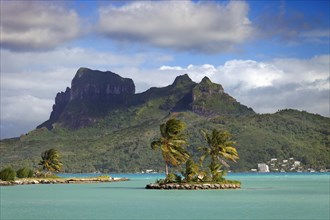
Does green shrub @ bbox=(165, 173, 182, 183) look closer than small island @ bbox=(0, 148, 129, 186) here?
Yes

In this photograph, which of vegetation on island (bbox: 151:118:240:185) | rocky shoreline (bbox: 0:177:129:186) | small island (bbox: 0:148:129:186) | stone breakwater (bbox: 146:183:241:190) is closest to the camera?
stone breakwater (bbox: 146:183:241:190)

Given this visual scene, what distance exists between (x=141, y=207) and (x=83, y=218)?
14.8 meters

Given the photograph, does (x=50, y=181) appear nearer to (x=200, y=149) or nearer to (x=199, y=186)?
(x=200, y=149)

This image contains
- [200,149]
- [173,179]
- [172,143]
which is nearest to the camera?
[200,149]

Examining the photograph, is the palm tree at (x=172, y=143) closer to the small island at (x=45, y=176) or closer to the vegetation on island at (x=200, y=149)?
the vegetation on island at (x=200, y=149)

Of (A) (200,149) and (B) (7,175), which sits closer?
(A) (200,149)

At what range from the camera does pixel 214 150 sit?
382 feet

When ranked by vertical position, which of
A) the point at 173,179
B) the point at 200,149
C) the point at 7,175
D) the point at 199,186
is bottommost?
the point at 199,186

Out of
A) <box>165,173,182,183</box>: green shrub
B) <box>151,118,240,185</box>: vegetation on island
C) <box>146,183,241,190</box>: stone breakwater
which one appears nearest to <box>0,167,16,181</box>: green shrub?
<box>151,118,240,185</box>: vegetation on island

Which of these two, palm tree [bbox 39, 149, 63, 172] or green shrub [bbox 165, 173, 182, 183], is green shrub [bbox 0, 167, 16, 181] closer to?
palm tree [bbox 39, 149, 63, 172]

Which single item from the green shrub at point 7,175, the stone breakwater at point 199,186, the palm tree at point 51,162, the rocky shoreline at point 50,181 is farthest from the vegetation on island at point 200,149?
the palm tree at point 51,162

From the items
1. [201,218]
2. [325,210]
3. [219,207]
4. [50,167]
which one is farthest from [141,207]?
[50,167]

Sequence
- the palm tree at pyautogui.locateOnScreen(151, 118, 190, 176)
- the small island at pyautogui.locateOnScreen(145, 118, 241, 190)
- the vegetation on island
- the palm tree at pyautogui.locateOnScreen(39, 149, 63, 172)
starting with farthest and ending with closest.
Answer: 1. the palm tree at pyautogui.locateOnScreen(39, 149, 63, 172)
2. the palm tree at pyautogui.locateOnScreen(151, 118, 190, 176)
3. the vegetation on island
4. the small island at pyautogui.locateOnScreen(145, 118, 241, 190)

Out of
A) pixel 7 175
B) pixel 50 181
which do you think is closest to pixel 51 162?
pixel 50 181
